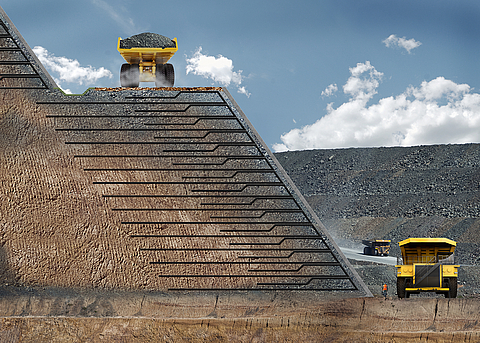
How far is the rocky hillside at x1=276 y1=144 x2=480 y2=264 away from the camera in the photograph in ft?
98.7

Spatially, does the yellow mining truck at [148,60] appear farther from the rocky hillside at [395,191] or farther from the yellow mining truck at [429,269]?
the rocky hillside at [395,191]

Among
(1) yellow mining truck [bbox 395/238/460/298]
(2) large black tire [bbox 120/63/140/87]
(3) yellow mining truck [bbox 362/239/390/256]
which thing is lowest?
(1) yellow mining truck [bbox 395/238/460/298]

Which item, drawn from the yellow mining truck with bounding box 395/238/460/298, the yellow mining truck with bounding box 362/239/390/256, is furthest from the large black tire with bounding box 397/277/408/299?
the yellow mining truck with bounding box 362/239/390/256

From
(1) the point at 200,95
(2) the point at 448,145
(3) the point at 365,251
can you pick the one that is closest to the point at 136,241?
(1) the point at 200,95

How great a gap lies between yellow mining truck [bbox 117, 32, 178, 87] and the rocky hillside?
792 inches

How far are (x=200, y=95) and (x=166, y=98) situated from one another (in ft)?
1.36

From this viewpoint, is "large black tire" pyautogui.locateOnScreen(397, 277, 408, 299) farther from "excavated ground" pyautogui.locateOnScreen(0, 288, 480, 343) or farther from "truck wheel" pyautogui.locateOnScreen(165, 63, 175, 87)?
"truck wheel" pyautogui.locateOnScreen(165, 63, 175, 87)

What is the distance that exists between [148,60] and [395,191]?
3618 cm

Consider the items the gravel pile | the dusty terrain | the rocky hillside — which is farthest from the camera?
the rocky hillside

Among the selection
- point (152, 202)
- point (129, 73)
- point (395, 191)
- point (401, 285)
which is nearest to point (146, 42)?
point (129, 73)

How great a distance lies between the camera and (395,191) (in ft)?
126

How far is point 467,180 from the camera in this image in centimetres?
3544

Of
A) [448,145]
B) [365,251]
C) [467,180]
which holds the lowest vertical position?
[365,251]

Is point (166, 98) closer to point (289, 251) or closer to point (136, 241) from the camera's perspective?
point (136, 241)
